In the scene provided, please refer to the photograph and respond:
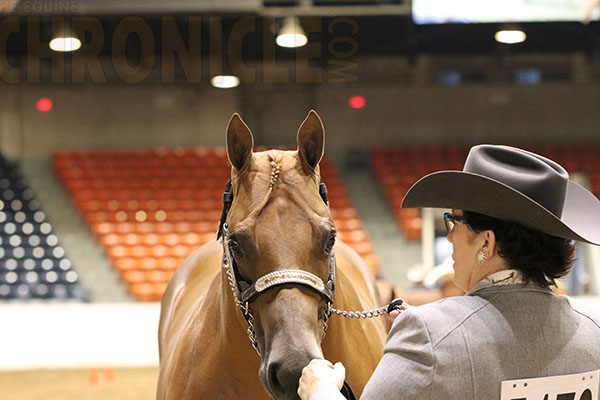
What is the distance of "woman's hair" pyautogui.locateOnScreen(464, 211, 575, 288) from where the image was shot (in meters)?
1.39

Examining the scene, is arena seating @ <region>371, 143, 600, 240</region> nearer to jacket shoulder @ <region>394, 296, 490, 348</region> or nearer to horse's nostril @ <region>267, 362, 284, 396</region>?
horse's nostril @ <region>267, 362, 284, 396</region>

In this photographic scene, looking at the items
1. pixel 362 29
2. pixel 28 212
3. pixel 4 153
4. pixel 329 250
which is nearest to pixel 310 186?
pixel 329 250

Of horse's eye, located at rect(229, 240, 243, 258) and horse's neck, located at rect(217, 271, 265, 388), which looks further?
horse's neck, located at rect(217, 271, 265, 388)

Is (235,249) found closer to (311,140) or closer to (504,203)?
(311,140)

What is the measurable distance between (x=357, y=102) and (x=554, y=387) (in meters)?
12.7

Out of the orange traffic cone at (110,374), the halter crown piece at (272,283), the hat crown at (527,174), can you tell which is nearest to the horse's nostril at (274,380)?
the halter crown piece at (272,283)

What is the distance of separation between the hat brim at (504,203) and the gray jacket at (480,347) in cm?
15

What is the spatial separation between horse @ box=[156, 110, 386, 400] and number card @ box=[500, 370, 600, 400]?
534 mm

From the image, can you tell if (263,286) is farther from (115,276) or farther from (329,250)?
(115,276)

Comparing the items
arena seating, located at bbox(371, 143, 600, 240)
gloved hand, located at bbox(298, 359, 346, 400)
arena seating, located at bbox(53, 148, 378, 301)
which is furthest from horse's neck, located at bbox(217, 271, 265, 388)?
arena seating, located at bbox(371, 143, 600, 240)

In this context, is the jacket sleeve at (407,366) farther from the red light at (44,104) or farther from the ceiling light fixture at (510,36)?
the red light at (44,104)

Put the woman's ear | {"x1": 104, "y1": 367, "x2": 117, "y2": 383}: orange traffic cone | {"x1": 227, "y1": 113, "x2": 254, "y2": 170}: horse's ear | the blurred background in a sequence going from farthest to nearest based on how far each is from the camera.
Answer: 1. the blurred background
2. {"x1": 104, "y1": 367, "x2": 117, "y2": 383}: orange traffic cone
3. {"x1": 227, "y1": 113, "x2": 254, "y2": 170}: horse's ear
4. the woman's ear

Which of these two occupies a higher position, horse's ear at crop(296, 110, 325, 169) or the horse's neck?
horse's ear at crop(296, 110, 325, 169)

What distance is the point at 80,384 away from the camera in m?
7.43
